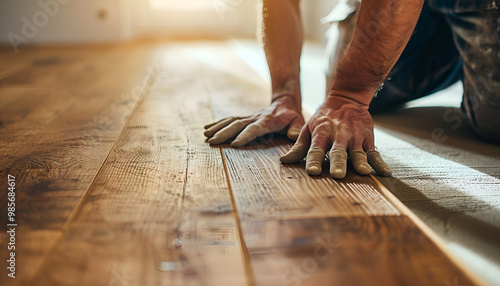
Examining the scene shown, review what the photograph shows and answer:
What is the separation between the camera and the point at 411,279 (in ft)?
1.91

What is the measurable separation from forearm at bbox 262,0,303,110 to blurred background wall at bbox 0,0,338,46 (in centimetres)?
311

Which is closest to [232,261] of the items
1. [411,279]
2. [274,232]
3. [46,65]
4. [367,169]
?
[274,232]

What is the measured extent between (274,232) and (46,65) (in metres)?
2.49

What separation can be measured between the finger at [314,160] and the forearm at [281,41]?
43 centimetres

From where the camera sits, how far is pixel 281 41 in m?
1.41

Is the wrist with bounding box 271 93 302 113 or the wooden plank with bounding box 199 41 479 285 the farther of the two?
the wrist with bounding box 271 93 302 113

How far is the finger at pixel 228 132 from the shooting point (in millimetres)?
1141

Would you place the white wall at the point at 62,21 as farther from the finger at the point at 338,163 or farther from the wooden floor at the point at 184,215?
the finger at the point at 338,163

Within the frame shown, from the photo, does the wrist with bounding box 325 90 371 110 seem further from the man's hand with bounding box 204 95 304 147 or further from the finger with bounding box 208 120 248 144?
the finger with bounding box 208 120 248 144

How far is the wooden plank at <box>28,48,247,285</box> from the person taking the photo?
584 millimetres

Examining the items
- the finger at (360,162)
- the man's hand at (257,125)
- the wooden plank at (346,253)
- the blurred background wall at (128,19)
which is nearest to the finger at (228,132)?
the man's hand at (257,125)

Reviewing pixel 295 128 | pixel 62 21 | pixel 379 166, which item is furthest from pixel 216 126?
pixel 62 21
